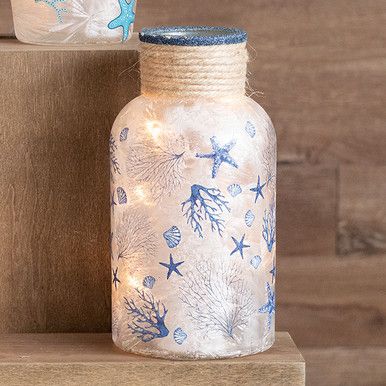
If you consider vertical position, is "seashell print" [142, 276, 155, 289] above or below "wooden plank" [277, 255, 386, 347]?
above

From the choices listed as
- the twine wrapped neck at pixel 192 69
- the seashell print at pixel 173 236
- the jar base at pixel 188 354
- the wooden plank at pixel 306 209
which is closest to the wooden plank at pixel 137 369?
the jar base at pixel 188 354

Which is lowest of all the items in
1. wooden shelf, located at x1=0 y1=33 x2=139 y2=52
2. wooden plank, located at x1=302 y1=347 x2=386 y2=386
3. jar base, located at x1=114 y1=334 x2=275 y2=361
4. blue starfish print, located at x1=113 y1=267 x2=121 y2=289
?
wooden plank, located at x1=302 y1=347 x2=386 y2=386

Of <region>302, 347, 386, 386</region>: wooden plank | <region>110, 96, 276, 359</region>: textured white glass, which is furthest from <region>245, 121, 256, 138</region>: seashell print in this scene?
<region>302, 347, 386, 386</region>: wooden plank

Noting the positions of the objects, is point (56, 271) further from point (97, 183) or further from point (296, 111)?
point (296, 111)

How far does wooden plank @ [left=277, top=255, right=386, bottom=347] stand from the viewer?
1.50 meters

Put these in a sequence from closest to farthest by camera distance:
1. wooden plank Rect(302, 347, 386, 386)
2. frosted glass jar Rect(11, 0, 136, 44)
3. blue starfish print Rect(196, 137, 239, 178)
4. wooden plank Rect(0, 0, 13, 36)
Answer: blue starfish print Rect(196, 137, 239, 178) < frosted glass jar Rect(11, 0, 136, 44) < wooden plank Rect(0, 0, 13, 36) < wooden plank Rect(302, 347, 386, 386)

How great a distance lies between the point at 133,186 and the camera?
3.22 feet

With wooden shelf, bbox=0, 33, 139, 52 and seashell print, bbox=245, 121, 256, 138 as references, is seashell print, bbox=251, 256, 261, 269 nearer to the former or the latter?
seashell print, bbox=245, 121, 256, 138

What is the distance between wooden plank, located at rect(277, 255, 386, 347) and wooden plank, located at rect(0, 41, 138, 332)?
45cm

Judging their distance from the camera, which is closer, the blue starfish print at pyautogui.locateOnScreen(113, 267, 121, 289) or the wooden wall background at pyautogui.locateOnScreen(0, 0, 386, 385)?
the blue starfish print at pyautogui.locateOnScreen(113, 267, 121, 289)

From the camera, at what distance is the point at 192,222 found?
96cm

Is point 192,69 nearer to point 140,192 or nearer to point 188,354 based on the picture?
point 140,192

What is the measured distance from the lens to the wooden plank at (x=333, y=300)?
1504 mm

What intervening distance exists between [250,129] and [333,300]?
59cm
